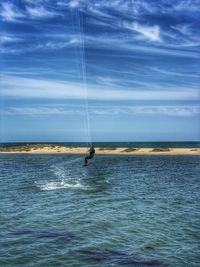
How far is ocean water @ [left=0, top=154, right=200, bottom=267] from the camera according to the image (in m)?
20.0

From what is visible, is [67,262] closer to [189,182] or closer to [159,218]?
[159,218]

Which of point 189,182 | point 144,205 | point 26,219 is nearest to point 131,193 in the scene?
point 144,205

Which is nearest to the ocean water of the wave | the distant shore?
the wave

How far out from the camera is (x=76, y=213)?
101ft

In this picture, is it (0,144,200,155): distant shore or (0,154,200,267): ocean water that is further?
(0,144,200,155): distant shore

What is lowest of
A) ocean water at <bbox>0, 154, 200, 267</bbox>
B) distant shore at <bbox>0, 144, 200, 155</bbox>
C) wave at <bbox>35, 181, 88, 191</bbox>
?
ocean water at <bbox>0, 154, 200, 267</bbox>

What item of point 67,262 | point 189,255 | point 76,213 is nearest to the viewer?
point 67,262

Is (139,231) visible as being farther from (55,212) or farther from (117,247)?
(55,212)

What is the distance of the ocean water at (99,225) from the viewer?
2003cm

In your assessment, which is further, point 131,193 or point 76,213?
point 131,193

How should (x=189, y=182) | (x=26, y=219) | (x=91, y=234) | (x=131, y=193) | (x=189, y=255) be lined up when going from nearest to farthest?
(x=189, y=255) → (x=91, y=234) → (x=26, y=219) → (x=131, y=193) → (x=189, y=182)

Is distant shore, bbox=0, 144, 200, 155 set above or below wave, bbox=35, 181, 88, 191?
above

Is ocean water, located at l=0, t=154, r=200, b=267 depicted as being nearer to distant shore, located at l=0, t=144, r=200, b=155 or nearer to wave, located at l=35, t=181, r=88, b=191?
wave, located at l=35, t=181, r=88, b=191

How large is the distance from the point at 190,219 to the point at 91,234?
771cm
